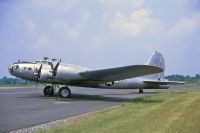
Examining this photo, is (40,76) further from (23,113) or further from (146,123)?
(146,123)

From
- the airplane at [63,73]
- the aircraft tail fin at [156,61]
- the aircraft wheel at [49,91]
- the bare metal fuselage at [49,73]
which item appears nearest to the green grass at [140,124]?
the airplane at [63,73]

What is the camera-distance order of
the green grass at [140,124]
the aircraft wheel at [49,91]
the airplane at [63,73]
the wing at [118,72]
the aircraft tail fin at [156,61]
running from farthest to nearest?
1. the aircraft tail fin at [156,61]
2. the aircraft wheel at [49,91]
3. the airplane at [63,73]
4. the wing at [118,72]
5. the green grass at [140,124]

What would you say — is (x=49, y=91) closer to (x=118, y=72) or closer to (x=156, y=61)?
(x=118, y=72)

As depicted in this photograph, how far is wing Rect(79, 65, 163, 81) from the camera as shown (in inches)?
866

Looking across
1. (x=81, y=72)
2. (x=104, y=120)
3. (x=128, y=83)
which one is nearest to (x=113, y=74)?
(x=81, y=72)

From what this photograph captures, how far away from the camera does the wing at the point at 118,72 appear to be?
22.0 meters

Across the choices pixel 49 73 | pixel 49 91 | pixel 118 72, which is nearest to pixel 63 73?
pixel 49 73

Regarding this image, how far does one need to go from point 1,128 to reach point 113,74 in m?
13.6

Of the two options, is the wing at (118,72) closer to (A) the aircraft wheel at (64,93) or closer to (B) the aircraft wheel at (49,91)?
(A) the aircraft wheel at (64,93)

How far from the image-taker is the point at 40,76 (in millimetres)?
23547

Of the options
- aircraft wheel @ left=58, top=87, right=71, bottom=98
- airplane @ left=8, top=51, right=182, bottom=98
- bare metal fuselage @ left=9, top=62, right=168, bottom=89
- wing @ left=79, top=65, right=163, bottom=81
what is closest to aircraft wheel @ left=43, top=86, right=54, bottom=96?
airplane @ left=8, top=51, right=182, bottom=98

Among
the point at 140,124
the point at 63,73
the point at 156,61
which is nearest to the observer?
the point at 140,124

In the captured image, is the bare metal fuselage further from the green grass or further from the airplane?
the green grass

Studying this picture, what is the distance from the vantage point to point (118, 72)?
23.3 m
